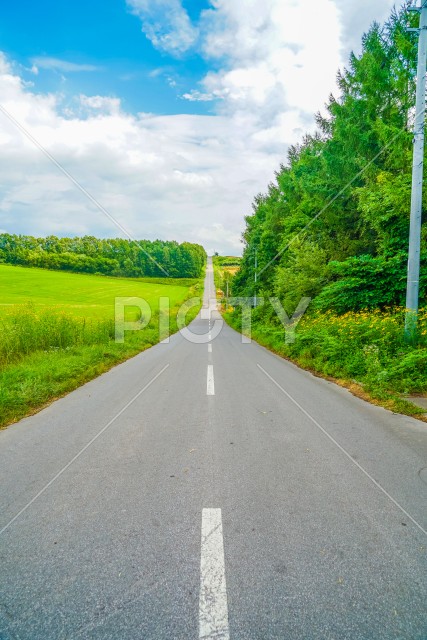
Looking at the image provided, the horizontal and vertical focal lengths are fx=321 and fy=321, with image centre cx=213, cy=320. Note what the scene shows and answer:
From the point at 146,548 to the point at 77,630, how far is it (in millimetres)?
720

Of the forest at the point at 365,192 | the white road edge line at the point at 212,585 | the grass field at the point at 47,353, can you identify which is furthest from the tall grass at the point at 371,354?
the grass field at the point at 47,353

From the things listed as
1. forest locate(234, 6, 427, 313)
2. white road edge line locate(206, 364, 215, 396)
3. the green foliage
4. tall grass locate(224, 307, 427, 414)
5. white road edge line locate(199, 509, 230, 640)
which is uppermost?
forest locate(234, 6, 427, 313)

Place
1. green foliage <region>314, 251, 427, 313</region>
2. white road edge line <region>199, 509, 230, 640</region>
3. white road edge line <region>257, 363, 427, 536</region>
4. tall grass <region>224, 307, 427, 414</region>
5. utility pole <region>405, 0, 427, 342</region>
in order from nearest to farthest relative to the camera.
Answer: white road edge line <region>199, 509, 230, 640</region> → white road edge line <region>257, 363, 427, 536</region> → tall grass <region>224, 307, 427, 414</region> → utility pole <region>405, 0, 427, 342</region> → green foliage <region>314, 251, 427, 313</region>

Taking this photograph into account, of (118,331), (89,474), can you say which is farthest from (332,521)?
(118,331)

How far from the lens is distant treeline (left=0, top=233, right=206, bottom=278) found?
284ft

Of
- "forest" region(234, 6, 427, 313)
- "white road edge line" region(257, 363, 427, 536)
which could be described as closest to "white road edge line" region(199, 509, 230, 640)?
"white road edge line" region(257, 363, 427, 536)

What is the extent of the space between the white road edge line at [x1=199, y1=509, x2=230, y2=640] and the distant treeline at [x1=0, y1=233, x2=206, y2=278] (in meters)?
75.7

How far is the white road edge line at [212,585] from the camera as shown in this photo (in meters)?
1.96

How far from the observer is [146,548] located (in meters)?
A: 2.64

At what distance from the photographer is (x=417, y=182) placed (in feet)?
27.6

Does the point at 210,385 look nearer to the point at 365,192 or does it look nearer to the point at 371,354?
the point at 371,354

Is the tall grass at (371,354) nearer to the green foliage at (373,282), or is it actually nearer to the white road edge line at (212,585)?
the green foliage at (373,282)

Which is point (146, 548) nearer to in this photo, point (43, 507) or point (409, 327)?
point (43, 507)

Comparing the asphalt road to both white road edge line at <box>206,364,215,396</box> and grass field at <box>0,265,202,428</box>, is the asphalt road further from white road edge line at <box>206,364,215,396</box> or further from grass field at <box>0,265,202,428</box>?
white road edge line at <box>206,364,215,396</box>
